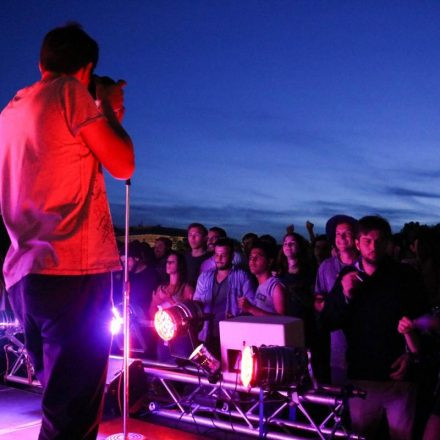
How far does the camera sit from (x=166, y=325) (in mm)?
3832

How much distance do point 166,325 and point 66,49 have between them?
2.46m

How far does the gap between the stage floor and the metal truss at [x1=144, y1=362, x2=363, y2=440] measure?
0.20m

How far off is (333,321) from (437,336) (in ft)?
2.09

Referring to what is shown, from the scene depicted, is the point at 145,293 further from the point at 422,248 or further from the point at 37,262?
the point at 37,262

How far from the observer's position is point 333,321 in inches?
144

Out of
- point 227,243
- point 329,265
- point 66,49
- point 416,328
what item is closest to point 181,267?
point 227,243

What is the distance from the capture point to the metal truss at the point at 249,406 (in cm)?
351

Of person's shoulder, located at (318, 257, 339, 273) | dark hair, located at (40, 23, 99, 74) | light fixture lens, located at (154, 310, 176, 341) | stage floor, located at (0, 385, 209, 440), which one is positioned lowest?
stage floor, located at (0, 385, 209, 440)

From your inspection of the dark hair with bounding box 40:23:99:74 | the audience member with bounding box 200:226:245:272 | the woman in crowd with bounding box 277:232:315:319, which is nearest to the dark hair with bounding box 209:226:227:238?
the audience member with bounding box 200:226:245:272

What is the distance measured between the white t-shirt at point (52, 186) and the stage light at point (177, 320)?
2.19m

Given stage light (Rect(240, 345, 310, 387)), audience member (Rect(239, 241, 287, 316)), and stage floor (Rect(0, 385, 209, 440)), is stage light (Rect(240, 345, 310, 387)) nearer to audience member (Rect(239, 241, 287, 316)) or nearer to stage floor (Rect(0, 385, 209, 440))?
stage floor (Rect(0, 385, 209, 440))

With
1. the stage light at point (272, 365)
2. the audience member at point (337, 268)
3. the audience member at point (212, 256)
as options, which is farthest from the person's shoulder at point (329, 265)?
the stage light at point (272, 365)

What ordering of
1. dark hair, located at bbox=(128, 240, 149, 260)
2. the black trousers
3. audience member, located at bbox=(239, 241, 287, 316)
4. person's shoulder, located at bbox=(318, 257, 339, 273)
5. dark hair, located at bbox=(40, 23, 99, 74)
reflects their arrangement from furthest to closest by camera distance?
dark hair, located at bbox=(128, 240, 149, 260) → person's shoulder, located at bbox=(318, 257, 339, 273) → audience member, located at bbox=(239, 241, 287, 316) → dark hair, located at bbox=(40, 23, 99, 74) → the black trousers

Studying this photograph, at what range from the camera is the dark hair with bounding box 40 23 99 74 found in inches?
67.2
